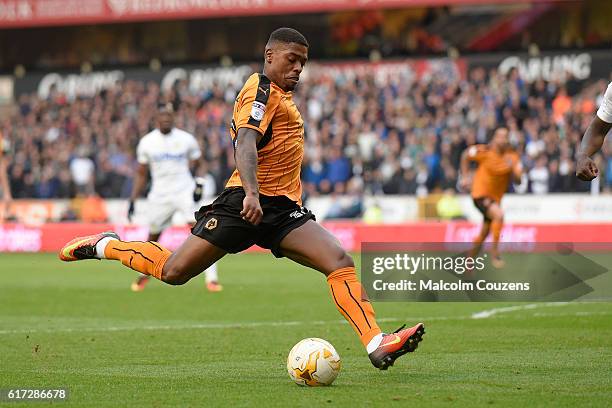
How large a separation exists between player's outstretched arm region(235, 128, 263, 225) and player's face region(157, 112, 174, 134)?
27.4 feet

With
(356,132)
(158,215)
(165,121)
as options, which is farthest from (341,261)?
(356,132)

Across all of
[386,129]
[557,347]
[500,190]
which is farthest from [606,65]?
[557,347]

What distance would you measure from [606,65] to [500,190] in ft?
40.6

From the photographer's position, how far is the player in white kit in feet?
54.1

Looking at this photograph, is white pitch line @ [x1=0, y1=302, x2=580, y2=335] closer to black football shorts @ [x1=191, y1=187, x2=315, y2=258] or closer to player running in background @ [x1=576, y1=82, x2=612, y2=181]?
black football shorts @ [x1=191, y1=187, x2=315, y2=258]

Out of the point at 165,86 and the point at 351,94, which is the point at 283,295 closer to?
the point at 351,94

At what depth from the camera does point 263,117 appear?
8.02 metres

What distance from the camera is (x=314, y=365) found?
25.7 ft

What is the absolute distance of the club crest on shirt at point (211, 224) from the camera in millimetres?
8188

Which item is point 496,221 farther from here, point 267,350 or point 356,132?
point 356,132

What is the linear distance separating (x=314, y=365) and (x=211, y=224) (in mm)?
1239

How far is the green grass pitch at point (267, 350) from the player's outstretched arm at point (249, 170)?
116cm

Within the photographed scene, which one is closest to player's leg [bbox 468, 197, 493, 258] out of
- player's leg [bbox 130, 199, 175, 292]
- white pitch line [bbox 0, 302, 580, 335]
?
player's leg [bbox 130, 199, 175, 292]

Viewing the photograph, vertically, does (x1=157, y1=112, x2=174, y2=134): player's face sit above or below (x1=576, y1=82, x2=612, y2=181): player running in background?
below
